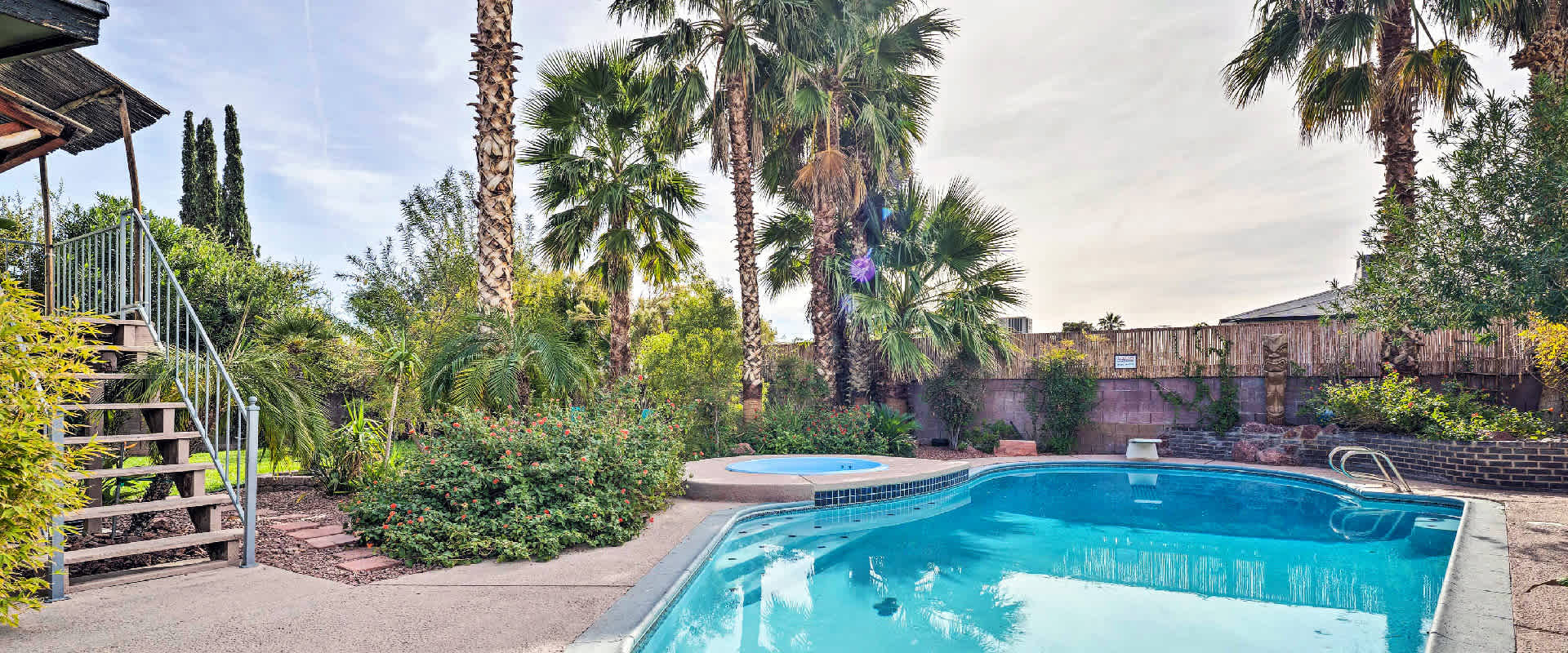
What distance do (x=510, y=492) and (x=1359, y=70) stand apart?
1170cm

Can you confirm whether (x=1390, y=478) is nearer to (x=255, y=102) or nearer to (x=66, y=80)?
(x=66, y=80)

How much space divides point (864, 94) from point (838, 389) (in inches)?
185

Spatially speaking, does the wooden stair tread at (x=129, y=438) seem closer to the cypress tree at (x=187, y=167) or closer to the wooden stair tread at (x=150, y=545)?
the wooden stair tread at (x=150, y=545)

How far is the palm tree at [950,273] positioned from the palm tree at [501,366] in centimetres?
544

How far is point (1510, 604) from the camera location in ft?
11.8

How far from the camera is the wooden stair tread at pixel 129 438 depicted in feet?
12.9

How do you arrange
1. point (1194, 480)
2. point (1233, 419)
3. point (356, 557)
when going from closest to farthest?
1. point (356, 557)
2. point (1194, 480)
3. point (1233, 419)

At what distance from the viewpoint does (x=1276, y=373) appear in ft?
36.4

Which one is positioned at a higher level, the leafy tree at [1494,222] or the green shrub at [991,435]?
the leafy tree at [1494,222]

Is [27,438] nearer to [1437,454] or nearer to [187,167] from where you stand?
[1437,454]

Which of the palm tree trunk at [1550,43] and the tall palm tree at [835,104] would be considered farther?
the tall palm tree at [835,104]

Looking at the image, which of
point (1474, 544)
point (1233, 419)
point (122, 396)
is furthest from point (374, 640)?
point (1233, 419)

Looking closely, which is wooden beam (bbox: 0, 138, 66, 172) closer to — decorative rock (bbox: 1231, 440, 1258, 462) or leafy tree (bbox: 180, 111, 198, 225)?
decorative rock (bbox: 1231, 440, 1258, 462)

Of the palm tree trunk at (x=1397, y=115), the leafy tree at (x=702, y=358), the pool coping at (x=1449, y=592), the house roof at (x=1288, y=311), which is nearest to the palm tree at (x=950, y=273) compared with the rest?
the leafy tree at (x=702, y=358)
